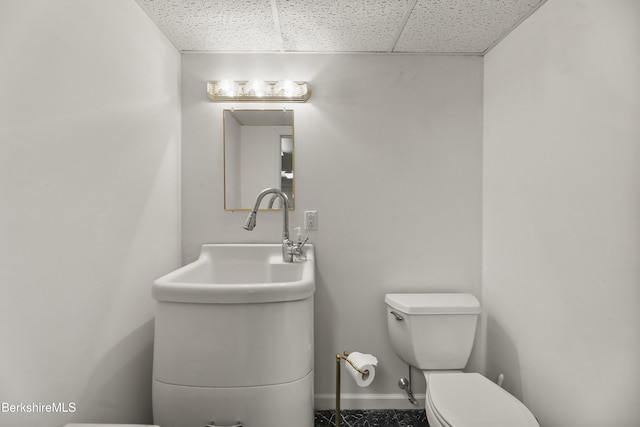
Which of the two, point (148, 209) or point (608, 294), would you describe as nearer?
point (608, 294)

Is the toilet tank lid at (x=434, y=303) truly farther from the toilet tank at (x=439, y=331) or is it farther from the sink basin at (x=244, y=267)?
the sink basin at (x=244, y=267)

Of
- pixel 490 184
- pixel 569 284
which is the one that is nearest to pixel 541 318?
pixel 569 284

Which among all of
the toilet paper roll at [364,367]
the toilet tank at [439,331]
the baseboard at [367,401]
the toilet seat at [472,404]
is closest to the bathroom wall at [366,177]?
the baseboard at [367,401]

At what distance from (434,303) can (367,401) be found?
0.68 meters

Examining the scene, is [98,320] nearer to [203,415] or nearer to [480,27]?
[203,415]

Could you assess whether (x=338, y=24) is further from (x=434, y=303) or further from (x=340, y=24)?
(x=434, y=303)

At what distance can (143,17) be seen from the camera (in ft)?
4.67

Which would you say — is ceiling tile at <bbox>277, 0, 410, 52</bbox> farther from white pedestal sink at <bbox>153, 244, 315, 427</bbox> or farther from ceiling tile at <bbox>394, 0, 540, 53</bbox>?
white pedestal sink at <bbox>153, 244, 315, 427</bbox>

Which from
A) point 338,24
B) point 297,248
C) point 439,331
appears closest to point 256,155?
point 297,248

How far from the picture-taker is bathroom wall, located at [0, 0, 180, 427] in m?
0.84

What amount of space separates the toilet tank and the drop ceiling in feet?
4.28

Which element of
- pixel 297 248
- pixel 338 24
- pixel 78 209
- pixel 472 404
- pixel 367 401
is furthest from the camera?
pixel 367 401

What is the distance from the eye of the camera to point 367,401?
1779 millimetres

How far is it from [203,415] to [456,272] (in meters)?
1.40
